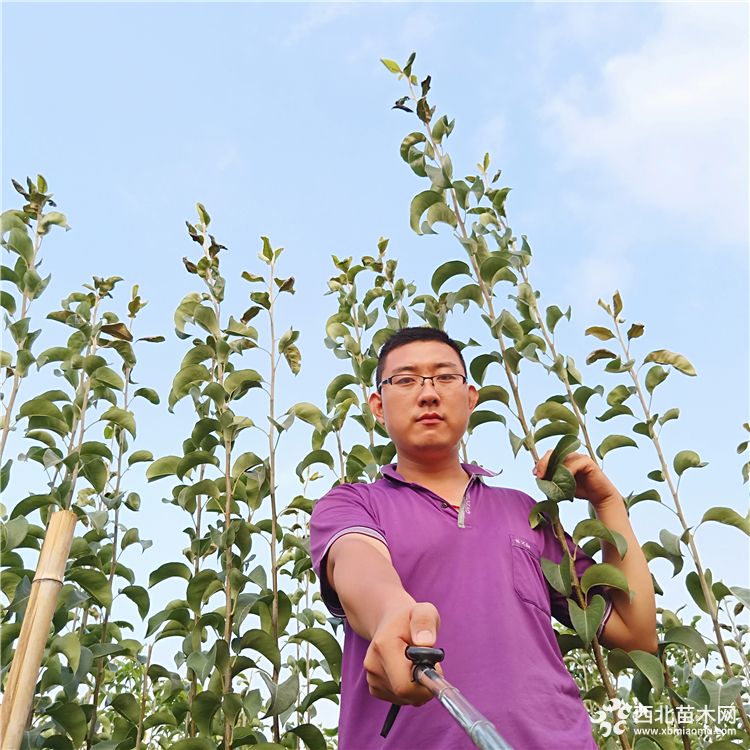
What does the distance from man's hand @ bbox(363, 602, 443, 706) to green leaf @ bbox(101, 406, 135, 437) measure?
5.78ft

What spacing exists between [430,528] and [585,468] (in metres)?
0.51

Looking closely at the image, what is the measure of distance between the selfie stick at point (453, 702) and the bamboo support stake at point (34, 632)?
1239 millimetres

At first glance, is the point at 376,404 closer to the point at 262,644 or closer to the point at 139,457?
the point at 262,644

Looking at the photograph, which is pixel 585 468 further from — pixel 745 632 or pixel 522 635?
pixel 745 632

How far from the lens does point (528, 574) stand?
1992 mm

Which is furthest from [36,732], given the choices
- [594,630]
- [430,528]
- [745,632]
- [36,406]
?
[745,632]

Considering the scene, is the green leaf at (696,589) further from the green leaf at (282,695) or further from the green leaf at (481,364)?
the green leaf at (282,695)

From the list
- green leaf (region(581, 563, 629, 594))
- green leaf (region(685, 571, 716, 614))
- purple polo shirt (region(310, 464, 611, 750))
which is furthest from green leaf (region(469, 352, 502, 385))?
green leaf (region(685, 571, 716, 614))

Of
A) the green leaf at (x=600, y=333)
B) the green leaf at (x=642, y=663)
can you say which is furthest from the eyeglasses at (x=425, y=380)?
the green leaf at (x=642, y=663)

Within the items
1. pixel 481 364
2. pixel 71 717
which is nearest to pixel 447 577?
pixel 481 364

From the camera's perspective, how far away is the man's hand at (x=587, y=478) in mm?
2189

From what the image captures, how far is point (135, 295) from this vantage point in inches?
127

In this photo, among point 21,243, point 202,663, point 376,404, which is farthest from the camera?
point 21,243

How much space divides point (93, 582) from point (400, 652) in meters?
1.64
